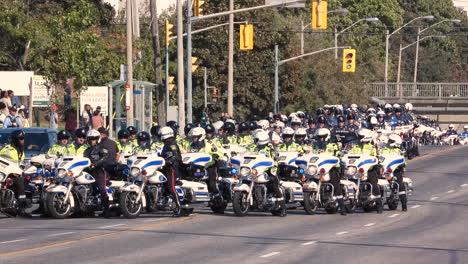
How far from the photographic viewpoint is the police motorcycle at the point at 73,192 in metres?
22.7

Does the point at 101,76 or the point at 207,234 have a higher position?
the point at 101,76

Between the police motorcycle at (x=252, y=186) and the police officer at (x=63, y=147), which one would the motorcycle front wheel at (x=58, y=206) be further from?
the police motorcycle at (x=252, y=186)

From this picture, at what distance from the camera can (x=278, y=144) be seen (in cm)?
2675

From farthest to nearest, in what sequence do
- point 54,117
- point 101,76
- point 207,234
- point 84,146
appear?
1. point 101,76
2. point 54,117
3. point 84,146
4. point 207,234

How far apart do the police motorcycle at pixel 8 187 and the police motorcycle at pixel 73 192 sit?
3.52 feet

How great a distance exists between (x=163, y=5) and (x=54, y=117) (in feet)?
211

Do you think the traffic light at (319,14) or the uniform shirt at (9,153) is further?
the traffic light at (319,14)

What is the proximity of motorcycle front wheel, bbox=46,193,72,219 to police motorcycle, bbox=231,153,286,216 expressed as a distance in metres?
3.25

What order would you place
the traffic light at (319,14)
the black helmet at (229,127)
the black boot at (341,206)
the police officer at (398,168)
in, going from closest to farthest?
the black boot at (341,206), the police officer at (398,168), the black helmet at (229,127), the traffic light at (319,14)

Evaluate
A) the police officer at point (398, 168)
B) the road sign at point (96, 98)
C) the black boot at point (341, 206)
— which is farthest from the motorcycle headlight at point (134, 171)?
the road sign at point (96, 98)

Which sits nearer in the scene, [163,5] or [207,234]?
[207,234]

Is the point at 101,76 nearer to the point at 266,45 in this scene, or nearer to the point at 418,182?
the point at 418,182

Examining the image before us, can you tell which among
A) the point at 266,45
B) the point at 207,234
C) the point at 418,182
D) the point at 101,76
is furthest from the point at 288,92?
the point at 207,234

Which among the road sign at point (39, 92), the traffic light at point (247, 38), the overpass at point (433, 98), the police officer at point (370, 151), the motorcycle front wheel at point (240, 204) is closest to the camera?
the motorcycle front wheel at point (240, 204)
